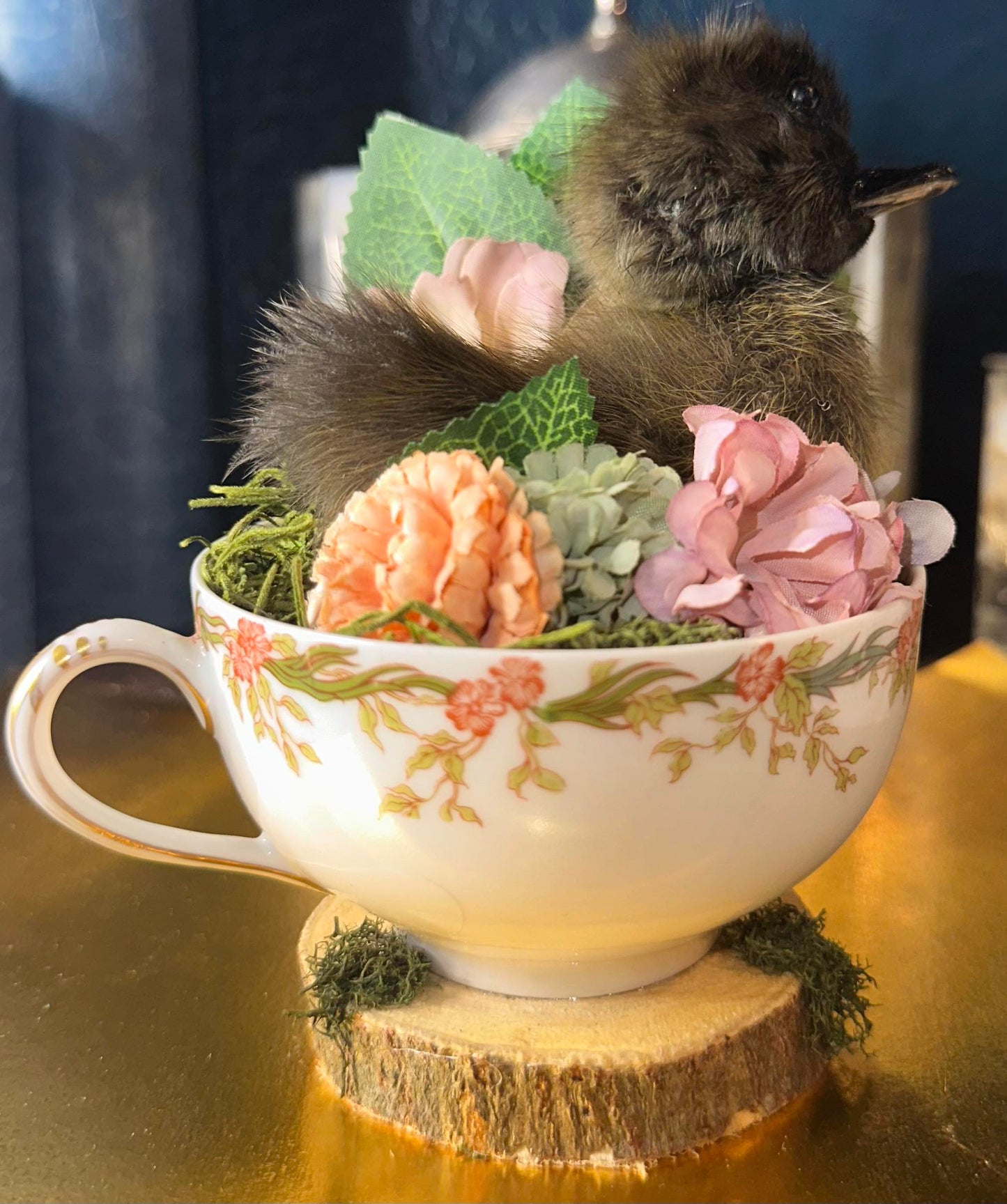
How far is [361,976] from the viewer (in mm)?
324

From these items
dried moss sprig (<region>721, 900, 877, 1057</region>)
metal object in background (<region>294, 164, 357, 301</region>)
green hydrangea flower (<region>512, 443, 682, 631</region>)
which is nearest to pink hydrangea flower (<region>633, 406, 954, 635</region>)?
green hydrangea flower (<region>512, 443, 682, 631</region>)

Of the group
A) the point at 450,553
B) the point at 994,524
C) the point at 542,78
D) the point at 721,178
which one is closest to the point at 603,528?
the point at 450,553

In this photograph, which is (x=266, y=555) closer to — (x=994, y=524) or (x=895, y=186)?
(x=895, y=186)

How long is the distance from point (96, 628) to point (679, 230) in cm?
21

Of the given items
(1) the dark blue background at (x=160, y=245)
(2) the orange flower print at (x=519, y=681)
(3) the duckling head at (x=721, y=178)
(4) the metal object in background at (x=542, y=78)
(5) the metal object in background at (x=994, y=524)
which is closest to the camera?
(2) the orange flower print at (x=519, y=681)

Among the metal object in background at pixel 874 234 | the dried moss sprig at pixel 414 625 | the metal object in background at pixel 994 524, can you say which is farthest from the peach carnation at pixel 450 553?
the metal object in background at pixel 874 234

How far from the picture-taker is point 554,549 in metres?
0.26

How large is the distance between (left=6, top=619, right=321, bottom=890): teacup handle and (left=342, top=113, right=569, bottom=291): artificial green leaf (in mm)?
155

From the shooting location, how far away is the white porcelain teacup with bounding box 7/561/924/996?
0.82 ft

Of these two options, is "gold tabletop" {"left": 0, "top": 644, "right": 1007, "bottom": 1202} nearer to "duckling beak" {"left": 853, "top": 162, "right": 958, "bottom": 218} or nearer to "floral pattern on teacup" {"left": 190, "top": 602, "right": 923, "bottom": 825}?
"floral pattern on teacup" {"left": 190, "top": 602, "right": 923, "bottom": 825}

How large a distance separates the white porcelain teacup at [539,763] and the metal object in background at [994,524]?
0.64 metres

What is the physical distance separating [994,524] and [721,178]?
25.9 inches

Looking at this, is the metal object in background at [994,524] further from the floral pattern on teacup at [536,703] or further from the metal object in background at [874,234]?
the floral pattern on teacup at [536,703]

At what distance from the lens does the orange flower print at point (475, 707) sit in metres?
0.25
